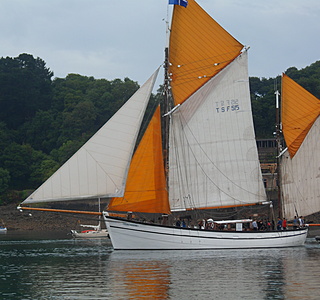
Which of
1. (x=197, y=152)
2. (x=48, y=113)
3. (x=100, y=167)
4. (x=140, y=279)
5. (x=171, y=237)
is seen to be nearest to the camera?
(x=140, y=279)

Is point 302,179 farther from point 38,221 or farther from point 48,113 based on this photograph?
point 48,113

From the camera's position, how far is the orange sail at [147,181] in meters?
54.9

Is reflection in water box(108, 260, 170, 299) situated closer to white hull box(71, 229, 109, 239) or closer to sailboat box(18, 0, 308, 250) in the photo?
Result: sailboat box(18, 0, 308, 250)

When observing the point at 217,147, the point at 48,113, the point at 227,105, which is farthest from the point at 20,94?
the point at 217,147

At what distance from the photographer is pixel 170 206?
58281mm

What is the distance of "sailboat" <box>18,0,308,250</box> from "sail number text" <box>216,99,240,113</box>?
0.27 ft

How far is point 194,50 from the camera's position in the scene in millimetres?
60594

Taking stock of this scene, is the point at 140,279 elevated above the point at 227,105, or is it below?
below

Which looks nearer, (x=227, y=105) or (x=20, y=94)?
(x=227, y=105)

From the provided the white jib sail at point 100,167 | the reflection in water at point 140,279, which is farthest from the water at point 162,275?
the white jib sail at point 100,167

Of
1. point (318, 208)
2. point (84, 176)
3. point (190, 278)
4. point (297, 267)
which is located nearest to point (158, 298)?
point (190, 278)

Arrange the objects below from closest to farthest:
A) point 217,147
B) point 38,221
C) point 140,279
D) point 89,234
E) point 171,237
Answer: point 140,279 < point 171,237 < point 217,147 < point 89,234 < point 38,221

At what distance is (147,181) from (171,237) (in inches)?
180

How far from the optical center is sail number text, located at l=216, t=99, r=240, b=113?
60.9m
